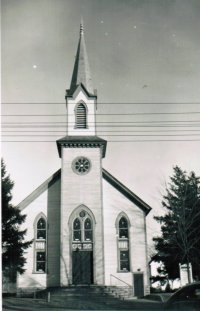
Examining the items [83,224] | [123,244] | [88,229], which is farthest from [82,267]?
[123,244]

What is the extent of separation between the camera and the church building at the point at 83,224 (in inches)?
1136

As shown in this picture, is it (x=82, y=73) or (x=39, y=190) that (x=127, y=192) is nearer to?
(x=39, y=190)

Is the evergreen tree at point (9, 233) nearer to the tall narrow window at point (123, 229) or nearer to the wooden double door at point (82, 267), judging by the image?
the wooden double door at point (82, 267)

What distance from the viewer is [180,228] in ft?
94.7

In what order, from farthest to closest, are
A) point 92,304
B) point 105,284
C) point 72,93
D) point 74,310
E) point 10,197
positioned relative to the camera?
point 72,93 < point 105,284 < point 10,197 < point 92,304 < point 74,310

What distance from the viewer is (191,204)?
105 feet

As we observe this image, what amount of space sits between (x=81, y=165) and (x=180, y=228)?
8771 mm

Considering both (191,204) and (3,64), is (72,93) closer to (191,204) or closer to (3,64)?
(191,204)

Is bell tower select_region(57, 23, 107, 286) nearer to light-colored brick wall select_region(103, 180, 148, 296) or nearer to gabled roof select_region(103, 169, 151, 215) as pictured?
light-colored brick wall select_region(103, 180, 148, 296)

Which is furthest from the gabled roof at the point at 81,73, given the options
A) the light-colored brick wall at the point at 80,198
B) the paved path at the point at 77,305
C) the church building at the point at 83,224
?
the paved path at the point at 77,305

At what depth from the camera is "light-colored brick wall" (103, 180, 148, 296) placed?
1148 inches

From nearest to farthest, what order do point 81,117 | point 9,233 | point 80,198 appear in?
point 9,233
point 80,198
point 81,117

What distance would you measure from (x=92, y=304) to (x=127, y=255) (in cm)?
810

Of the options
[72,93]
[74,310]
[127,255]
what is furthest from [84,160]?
[74,310]
